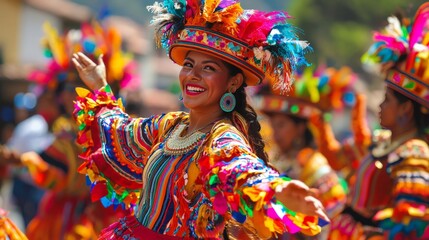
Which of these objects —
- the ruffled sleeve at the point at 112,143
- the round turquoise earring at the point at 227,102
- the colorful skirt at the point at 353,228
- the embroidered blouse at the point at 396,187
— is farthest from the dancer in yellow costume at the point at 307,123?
the round turquoise earring at the point at 227,102

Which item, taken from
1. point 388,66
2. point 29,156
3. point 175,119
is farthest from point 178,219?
point 29,156

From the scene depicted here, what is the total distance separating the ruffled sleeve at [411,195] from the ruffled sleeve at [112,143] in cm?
181

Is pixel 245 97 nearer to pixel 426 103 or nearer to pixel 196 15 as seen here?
pixel 196 15

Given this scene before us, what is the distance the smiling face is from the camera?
4.66 metres

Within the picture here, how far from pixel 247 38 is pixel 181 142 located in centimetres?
60

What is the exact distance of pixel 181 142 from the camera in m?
4.73

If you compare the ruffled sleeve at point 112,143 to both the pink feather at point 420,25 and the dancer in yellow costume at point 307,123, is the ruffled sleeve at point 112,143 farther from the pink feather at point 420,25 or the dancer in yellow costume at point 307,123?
the dancer in yellow costume at point 307,123

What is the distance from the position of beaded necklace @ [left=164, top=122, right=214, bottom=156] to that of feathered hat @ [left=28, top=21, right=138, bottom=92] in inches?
127

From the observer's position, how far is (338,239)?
698 cm

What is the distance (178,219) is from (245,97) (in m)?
0.70

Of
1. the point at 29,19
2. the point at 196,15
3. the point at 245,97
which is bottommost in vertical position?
the point at 29,19

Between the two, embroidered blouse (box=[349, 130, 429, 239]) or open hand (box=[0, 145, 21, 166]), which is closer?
embroidered blouse (box=[349, 130, 429, 239])

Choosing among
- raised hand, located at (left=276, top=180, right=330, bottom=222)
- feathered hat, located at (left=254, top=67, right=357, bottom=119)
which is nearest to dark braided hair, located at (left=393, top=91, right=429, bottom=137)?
feathered hat, located at (left=254, top=67, right=357, bottom=119)

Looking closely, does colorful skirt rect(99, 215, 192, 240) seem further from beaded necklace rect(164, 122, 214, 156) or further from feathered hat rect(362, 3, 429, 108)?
feathered hat rect(362, 3, 429, 108)
